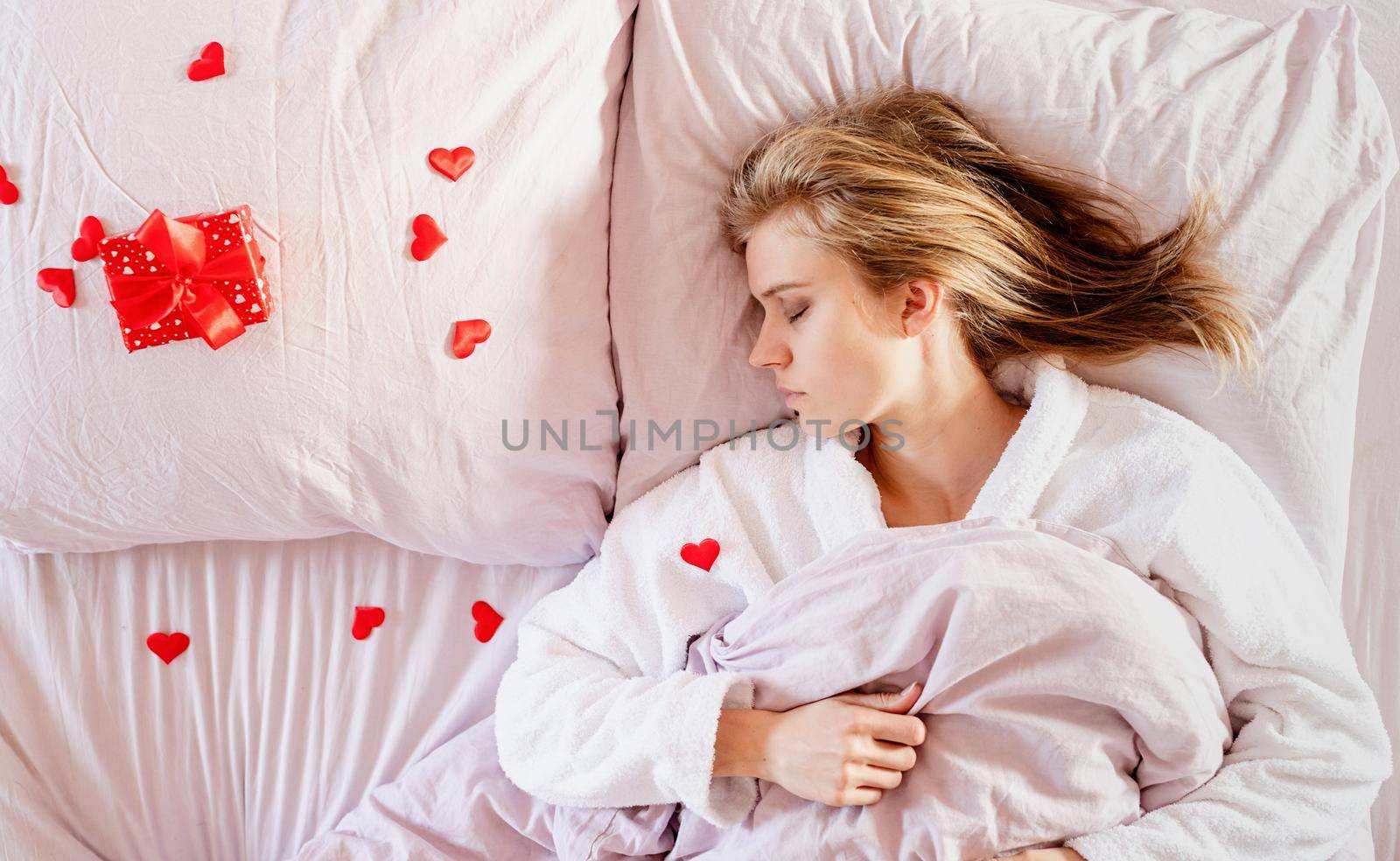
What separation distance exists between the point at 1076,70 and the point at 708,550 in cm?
68

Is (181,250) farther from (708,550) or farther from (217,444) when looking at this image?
(708,550)

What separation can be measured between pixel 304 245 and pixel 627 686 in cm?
59

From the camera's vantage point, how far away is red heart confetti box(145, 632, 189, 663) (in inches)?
49.6

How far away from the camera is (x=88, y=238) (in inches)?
42.7

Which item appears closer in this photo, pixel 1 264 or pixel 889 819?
pixel 889 819

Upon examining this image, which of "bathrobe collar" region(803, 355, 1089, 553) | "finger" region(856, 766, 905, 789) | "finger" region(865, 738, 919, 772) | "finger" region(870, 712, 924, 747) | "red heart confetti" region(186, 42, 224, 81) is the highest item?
"red heart confetti" region(186, 42, 224, 81)

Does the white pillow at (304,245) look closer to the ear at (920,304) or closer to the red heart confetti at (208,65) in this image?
the red heart confetti at (208,65)

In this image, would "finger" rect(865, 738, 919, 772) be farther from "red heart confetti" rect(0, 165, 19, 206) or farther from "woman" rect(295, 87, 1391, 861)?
"red heart confetti" rect(0, 165, 19, 206)

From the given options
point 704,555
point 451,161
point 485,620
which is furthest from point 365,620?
point 451,161

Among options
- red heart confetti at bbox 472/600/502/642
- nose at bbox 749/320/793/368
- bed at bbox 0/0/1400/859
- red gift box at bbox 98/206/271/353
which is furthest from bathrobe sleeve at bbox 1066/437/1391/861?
red gift box at bbox 98/206/271/353

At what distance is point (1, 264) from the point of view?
1102 mm

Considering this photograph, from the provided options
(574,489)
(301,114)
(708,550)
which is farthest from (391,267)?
(708,550)

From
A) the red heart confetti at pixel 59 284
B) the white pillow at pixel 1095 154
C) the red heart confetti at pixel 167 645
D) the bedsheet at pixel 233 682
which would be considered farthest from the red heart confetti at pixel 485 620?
the red heart confetti at pixel 59 284

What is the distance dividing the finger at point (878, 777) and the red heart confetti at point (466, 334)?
60 cm
